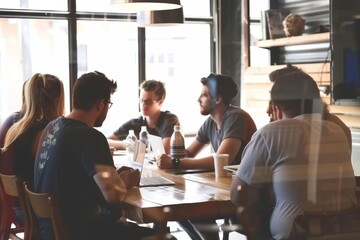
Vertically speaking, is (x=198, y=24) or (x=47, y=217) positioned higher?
(x=198, y=24)

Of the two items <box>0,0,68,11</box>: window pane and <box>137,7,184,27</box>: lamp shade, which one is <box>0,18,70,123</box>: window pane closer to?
<box>0,0,68,11</box>: window pane

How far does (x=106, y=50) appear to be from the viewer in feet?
16.6

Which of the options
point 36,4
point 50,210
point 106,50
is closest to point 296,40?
point 106,50

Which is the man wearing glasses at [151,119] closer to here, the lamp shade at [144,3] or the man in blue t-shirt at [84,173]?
the lamp shade at [144,3]

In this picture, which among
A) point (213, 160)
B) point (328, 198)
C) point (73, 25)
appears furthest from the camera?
point (73, 25)

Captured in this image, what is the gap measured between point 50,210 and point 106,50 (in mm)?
2992

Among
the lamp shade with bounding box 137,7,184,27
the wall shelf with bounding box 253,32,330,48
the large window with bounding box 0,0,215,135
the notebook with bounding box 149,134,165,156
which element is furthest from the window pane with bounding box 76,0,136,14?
the notebook with bounding box 149,134,165,156

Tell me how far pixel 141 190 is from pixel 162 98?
66.6 inches

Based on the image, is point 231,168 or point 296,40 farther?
point 296,40

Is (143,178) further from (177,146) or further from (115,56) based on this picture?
(115,56)

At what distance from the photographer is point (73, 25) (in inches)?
196

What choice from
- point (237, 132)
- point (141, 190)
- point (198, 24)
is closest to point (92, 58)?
point (198, 24)

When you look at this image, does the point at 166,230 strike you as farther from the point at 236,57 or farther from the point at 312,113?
the point at 236,57

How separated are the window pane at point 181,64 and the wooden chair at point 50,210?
2928 mm
